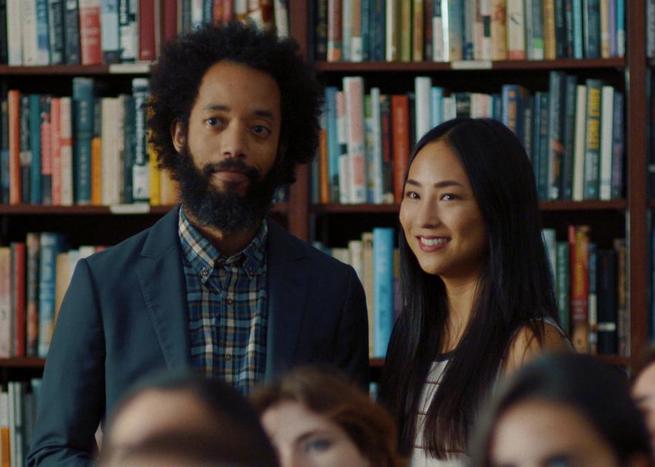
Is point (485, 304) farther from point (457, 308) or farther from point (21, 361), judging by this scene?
point (21, 361)

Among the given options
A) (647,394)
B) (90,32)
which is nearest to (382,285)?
(90,32)

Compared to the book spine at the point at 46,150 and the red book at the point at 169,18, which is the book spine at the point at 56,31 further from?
the red book at the point at 169,18

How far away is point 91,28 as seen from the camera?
2.86 m

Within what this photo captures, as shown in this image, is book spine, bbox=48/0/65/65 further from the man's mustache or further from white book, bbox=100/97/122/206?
the man's mustache

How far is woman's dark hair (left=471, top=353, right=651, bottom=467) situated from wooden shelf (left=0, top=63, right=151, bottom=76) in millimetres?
2664

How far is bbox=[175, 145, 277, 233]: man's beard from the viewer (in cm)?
166

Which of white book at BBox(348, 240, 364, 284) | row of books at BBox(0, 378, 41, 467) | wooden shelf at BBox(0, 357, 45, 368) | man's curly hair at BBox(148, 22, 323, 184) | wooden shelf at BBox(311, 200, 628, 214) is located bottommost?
row of books at BBox(0, 378, 41, 467)

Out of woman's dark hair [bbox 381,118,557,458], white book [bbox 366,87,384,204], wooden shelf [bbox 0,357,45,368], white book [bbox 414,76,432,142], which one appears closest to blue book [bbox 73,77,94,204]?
wooden shelf [bbox 0,357,45,368]

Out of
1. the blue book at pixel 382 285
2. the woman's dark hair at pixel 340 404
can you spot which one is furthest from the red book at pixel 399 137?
the woman's dark hair at pixel 340 404

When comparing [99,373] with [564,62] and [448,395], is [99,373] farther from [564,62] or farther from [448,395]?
[564,62]

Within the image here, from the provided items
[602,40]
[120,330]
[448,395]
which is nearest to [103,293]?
[120,330]

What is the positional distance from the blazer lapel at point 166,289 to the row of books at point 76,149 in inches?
44.7

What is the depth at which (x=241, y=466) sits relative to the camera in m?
0.25

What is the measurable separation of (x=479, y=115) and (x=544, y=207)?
28cm
